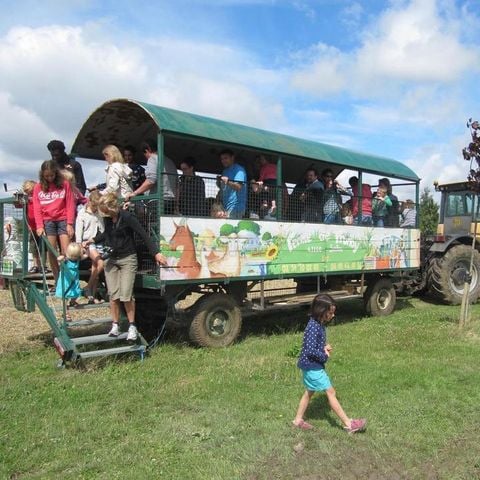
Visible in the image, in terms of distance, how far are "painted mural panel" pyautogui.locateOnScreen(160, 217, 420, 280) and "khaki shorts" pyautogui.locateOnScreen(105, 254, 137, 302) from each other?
1.22 ft

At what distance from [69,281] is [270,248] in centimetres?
289

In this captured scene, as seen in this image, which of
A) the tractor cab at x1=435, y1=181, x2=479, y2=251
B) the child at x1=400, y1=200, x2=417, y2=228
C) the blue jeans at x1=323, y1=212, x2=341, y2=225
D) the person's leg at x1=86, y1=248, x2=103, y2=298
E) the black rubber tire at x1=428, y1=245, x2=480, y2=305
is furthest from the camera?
the tractor cab at x1=435, y1=181, x2=479, y2=251

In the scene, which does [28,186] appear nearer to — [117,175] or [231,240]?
[117,175]

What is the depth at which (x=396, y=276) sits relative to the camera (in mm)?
10906

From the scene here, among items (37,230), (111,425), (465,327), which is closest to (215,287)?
(37,230)

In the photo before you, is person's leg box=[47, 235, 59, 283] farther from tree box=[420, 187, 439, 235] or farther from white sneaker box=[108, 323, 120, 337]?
tree box=[420, 187, 439, 235]

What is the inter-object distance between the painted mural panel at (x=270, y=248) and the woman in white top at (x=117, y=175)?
81 centimetres

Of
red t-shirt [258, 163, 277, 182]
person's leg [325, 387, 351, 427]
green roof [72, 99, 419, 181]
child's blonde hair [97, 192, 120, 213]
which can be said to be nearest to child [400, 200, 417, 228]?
green roof [72, 99, 419, 181]

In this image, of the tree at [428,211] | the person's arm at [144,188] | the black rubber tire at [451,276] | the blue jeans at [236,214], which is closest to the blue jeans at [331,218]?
the blue jeans at [236,214]

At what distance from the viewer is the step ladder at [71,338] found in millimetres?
6270

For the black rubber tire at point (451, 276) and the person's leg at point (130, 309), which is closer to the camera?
the person's leg at point (130, 309)

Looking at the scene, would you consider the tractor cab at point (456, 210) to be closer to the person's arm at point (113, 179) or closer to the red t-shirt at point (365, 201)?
the red t-shirt at point (365, 201)

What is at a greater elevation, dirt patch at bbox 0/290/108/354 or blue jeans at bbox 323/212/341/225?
blue jeans at bbox 323/212/341/225

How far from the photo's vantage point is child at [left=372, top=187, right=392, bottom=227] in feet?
33.7
